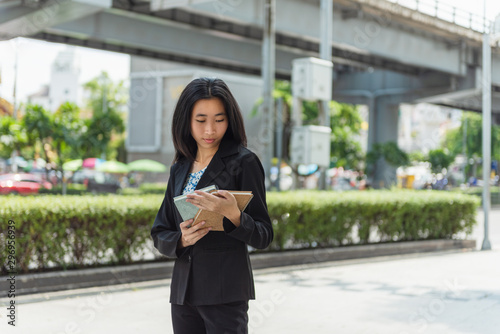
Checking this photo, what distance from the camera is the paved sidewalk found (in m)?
6.16

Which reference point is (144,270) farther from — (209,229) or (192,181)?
(209,229)

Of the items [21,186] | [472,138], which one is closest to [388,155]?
[21,186]

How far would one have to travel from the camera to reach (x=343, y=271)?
33.1 feet

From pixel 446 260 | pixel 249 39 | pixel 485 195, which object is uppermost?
pixel 249 39

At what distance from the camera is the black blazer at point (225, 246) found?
258 cm

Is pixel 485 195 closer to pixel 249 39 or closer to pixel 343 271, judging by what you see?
pixel 343 271

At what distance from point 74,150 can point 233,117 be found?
2833 centimetres

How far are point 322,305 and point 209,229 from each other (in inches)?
197

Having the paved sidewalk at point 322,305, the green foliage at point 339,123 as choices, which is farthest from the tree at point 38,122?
the paved sidewalk at point 322,305

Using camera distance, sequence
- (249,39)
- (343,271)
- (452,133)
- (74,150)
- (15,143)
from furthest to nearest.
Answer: (452,133) < (74,150) < (15,143) < (249,39) < (343,271)

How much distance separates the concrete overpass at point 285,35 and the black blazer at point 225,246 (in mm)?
12266

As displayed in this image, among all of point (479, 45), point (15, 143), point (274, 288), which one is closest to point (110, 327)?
point (274, 288)

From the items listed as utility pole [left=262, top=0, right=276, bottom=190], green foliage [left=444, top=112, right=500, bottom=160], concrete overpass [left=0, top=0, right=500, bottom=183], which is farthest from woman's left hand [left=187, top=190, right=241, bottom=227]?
green foliage [left=444, top=112, right=500, bottom=160]

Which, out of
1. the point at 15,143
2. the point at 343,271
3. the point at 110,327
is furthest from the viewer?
the point at 15,143
